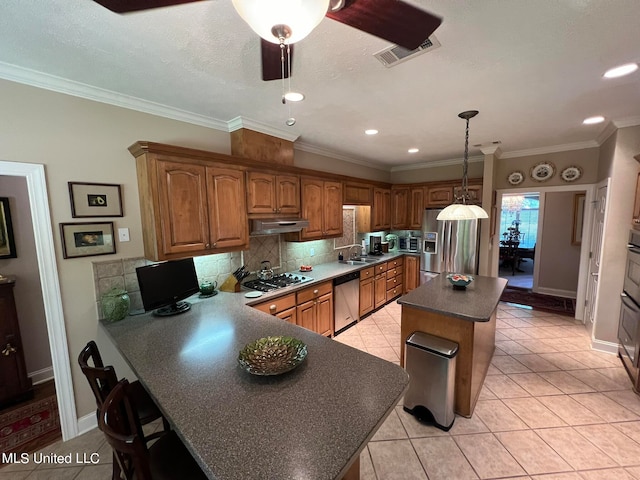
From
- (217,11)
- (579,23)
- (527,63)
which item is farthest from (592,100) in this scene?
(217,11)

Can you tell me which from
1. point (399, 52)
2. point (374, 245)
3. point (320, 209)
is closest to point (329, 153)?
point (320, 209)

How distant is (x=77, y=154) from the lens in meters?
1.96

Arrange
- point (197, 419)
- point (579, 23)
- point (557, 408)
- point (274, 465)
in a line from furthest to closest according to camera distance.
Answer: point (557, 408), point (579, 23), point (197, 419), point (274, 465)

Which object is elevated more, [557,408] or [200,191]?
[200,191]

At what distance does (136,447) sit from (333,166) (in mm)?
3960

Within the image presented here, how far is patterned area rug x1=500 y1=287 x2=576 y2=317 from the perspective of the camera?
4461 mm

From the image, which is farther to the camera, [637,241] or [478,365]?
[637,241]

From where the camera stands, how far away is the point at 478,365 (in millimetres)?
2352

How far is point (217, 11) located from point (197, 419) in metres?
1.80

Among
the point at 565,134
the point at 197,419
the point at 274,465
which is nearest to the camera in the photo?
the point at 274,465

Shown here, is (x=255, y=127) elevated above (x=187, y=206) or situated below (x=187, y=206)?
above

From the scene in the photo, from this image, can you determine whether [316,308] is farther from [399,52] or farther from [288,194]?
[399,52]

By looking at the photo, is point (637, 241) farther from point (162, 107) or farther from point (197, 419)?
point (162, 107)

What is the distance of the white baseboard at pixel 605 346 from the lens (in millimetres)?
3061
